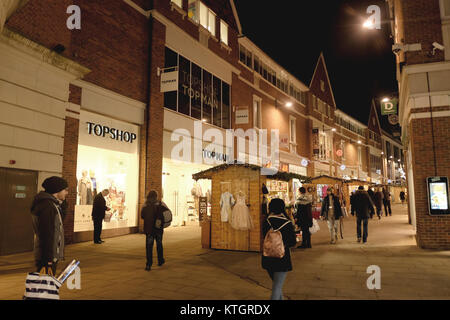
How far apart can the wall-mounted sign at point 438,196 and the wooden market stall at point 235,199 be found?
183 inches

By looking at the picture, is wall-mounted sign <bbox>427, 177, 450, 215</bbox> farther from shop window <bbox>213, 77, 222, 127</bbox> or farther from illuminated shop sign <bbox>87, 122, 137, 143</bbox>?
shop window <bbox>213, 77, 222, 127</bbox>

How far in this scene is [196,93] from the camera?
1828 cm

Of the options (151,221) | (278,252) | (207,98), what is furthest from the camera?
(207,98)

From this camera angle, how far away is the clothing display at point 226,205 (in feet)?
34.0

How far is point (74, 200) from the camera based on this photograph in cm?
1160

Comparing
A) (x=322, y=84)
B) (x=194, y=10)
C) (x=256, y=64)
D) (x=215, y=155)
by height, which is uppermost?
(x=322, y=84)

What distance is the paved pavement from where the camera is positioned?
19.0 feet

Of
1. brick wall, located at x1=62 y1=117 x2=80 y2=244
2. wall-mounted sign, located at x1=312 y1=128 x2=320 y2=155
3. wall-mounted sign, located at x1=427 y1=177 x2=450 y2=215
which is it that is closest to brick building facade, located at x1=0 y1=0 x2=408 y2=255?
brick wall, located at x1=62 y1=117 x2=80 y2=244

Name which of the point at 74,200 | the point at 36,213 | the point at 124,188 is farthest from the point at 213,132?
the point at 36,213

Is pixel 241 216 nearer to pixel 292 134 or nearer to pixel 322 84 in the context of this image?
pixel 292 134

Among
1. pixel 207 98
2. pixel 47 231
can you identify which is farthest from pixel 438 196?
pixel 207 98

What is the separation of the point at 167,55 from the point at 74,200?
840cm

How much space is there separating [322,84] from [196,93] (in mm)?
22253
